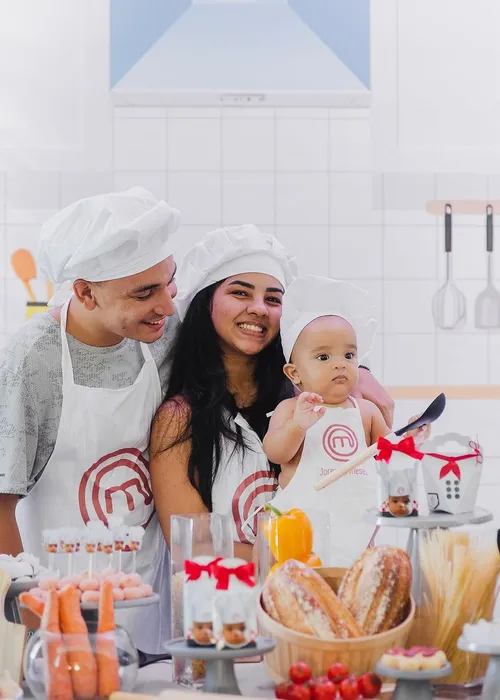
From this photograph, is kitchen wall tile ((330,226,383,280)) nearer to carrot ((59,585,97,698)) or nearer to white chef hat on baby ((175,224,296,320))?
white chef hat on baby ((175,224,296,320))

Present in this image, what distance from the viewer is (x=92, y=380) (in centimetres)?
175

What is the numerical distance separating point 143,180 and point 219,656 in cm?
221

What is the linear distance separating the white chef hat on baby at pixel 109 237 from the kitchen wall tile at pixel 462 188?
1446 millimetres

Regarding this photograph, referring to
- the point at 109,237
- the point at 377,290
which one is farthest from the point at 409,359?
the point at 109,237

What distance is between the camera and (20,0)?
7.76ft

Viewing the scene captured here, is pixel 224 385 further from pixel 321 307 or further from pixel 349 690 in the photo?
pixel 349 690

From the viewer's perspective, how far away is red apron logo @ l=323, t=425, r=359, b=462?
181 centimetres

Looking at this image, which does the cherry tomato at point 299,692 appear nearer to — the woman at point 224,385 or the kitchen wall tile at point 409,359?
the woman at point 224,385

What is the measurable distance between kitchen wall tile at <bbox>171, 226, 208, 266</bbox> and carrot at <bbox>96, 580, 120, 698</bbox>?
6.51ft

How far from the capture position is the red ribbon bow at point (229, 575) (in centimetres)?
102

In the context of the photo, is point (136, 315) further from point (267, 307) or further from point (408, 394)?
point (408, 394)

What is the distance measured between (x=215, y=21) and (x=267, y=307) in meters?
0.73

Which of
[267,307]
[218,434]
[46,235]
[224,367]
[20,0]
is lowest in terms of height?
[218,434]

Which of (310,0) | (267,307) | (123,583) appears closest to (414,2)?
(310,0)
